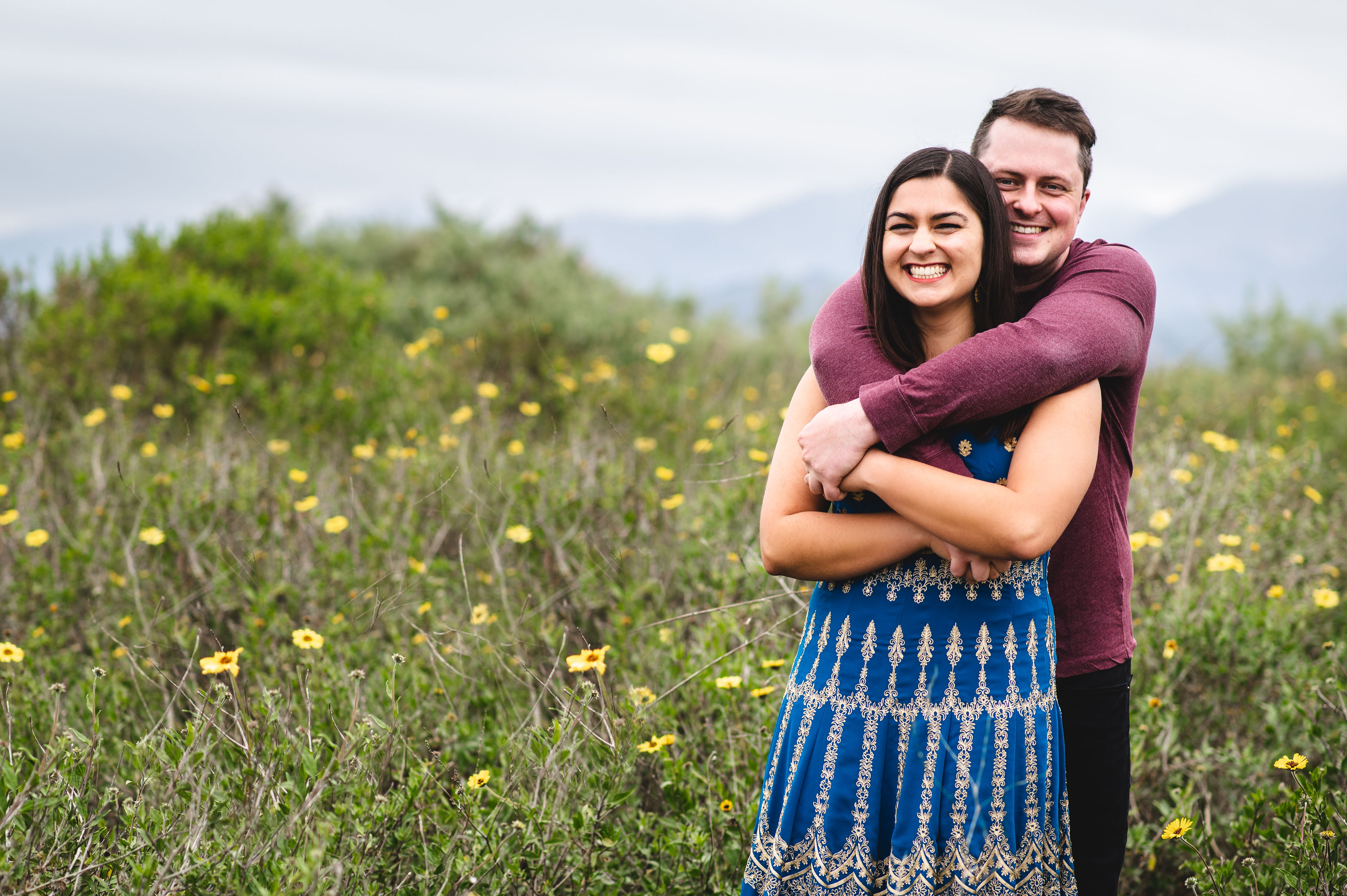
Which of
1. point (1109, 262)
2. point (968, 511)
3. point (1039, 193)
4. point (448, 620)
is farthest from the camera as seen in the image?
point (448, 620)

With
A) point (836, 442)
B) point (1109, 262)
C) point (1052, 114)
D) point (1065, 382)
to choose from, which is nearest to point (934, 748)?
point (836, 442)

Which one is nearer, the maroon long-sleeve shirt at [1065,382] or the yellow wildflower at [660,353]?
the maroon long-sleeve shirt at [1065,382]

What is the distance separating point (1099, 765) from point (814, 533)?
76 cm

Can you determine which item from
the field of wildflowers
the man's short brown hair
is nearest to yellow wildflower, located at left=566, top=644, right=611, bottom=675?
the field of wildflowers

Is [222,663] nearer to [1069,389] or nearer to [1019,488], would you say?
[1019,488]

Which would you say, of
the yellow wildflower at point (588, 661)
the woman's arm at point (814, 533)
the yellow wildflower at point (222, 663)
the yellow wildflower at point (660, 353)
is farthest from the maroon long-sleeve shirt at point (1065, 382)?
the yellow wildflower at point (660, 353)

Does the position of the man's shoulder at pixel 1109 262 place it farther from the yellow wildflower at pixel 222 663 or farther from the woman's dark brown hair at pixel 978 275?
the yellow wildflower at pixel 222 663

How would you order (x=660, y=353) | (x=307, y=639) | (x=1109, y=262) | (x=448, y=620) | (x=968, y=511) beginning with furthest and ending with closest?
(x=660, y=353), (x=448, y=620), (x=307, y=639), (x=1109, y=262), (x=968, y=511)

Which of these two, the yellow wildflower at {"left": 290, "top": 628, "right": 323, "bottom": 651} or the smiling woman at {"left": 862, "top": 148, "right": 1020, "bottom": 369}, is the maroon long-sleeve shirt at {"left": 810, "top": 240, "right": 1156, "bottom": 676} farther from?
the yellow wildflower at {"left": 290, "top": 628, "right": 323, "bottom": 651}

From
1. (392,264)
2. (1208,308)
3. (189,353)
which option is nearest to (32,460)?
(189,353)

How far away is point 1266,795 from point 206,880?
2.53 meters

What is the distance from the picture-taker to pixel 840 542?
1571 millimetres

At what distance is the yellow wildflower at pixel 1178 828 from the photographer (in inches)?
70.2

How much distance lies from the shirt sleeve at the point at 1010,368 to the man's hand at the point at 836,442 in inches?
0.9
